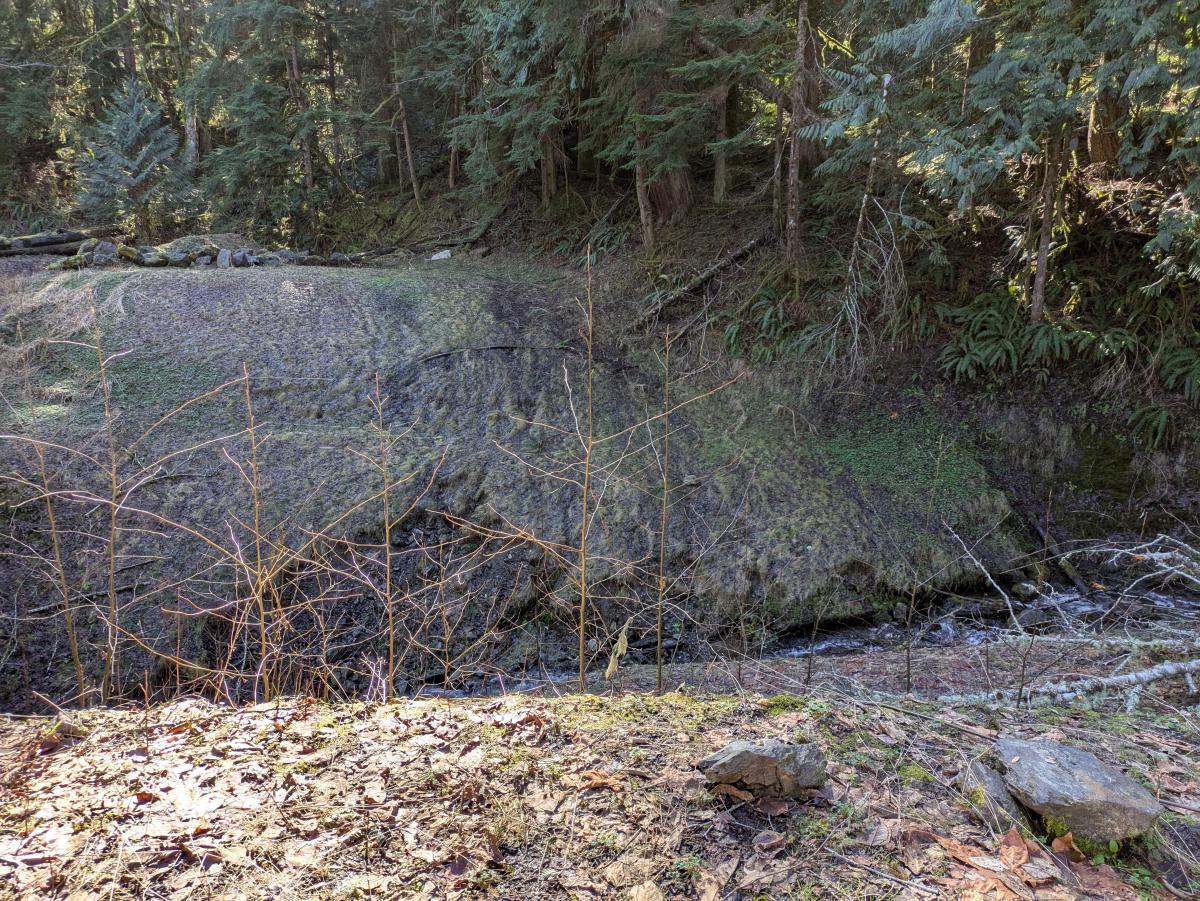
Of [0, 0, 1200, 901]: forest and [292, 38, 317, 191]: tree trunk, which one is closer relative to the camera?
[0, 0, 1200, 901]: forest

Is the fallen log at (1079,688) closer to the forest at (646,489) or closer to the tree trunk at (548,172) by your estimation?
the forest at (646,489)

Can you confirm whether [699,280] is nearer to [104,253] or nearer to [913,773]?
[913,773]

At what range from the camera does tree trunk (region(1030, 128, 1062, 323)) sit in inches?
279

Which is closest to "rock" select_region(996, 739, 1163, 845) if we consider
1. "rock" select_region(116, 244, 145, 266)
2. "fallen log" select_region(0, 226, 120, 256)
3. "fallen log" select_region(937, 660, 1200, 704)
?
"fallen log" select_region(937, 660, 1200, 704)

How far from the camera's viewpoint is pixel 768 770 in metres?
2.00

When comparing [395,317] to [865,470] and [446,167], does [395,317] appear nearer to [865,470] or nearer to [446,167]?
[865,470]

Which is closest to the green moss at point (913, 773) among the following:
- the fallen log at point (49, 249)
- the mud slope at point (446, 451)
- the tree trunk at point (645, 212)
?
the mud slope at point (446, 451)

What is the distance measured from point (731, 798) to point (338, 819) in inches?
45.5

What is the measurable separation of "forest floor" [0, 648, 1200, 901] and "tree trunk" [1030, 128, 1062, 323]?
6404 mm

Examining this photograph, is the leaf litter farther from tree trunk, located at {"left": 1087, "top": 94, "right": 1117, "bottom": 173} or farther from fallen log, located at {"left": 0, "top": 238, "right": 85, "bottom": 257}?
fallen log, located at {"left": 0, "top": 238, "right": 85, "bottom": 257}

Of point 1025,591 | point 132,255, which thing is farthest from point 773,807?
point 132,255

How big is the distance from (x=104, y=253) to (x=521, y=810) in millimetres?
11538

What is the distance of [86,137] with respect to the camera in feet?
45.2

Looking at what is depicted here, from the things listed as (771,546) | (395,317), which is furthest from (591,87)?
(771,546)
